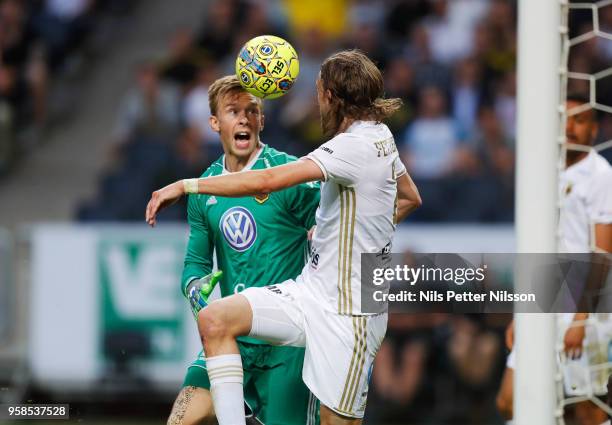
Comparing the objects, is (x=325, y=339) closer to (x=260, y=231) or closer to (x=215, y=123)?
(x=260, y=231)

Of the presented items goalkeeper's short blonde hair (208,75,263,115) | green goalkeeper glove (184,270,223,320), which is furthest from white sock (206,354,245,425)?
goalkeeper's short blonde hair (208,75,263,115)

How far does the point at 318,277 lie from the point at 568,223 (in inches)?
85.4

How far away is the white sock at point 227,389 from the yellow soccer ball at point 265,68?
1235 mm

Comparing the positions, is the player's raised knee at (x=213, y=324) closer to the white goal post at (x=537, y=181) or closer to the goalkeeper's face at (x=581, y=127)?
the white goal post at (x=537, y=181)

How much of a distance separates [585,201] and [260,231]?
7.04ft

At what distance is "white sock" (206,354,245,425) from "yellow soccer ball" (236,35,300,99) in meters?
1.23

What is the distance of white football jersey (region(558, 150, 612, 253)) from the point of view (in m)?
6.77

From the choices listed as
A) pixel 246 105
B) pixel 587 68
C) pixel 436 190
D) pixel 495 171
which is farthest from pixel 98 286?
pixel 587 68

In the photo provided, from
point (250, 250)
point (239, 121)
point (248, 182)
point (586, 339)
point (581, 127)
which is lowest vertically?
point (586, 339)

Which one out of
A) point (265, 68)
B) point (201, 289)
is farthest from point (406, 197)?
point (201, 289)

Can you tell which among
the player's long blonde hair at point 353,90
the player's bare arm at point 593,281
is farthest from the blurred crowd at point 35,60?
the player's long blonde hair at point 353,90

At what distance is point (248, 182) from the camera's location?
4902 mm

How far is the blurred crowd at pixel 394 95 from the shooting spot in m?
11.0

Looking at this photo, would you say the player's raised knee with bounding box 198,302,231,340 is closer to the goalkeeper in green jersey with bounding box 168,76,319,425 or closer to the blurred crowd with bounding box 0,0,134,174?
the goalkeeper in green jersey with bounding box 168,76,319,425
